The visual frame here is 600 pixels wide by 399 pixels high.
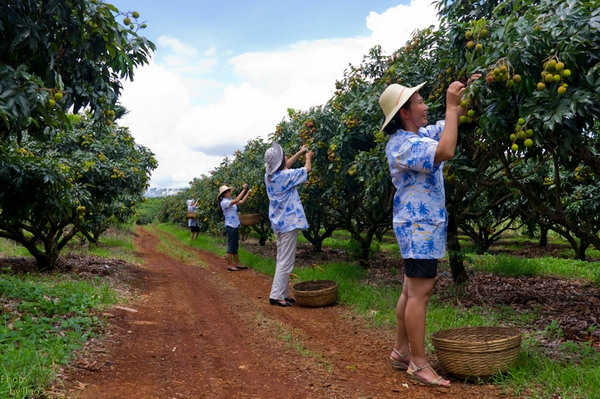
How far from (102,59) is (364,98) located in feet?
10.3

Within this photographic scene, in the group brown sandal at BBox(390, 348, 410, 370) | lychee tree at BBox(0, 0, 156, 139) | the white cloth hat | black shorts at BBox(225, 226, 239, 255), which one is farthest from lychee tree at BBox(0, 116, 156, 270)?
brown sandal at BBox(390, 348, 410, 370)

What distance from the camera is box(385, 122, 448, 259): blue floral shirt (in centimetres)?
297

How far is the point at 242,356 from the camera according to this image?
3.63 meters

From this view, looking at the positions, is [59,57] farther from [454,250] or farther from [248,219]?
[248,219]

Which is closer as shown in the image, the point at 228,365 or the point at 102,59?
the point at 228,365

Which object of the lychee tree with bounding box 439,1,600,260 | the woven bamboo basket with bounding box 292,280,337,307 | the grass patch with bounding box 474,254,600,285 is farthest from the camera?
the grass patch with bounding box 474,254,600,285

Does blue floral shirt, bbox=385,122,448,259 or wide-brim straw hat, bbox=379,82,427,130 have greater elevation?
wide-brim straw hat, bbox=379,82,427,130

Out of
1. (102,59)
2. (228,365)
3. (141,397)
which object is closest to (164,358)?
(228,365)

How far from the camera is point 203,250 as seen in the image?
49.6 ft

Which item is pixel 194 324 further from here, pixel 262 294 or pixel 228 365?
pixel 262 294

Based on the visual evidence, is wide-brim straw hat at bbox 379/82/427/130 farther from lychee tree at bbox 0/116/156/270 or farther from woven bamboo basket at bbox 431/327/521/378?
lychee tree at bbox 0/116/156/270

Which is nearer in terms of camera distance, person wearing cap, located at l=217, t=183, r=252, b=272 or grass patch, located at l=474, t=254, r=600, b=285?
grass patch, located at l=474, t=254, r=600, b=285

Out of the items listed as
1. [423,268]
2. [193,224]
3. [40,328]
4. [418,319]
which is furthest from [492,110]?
[193,224]

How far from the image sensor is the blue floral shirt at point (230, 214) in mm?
9688
